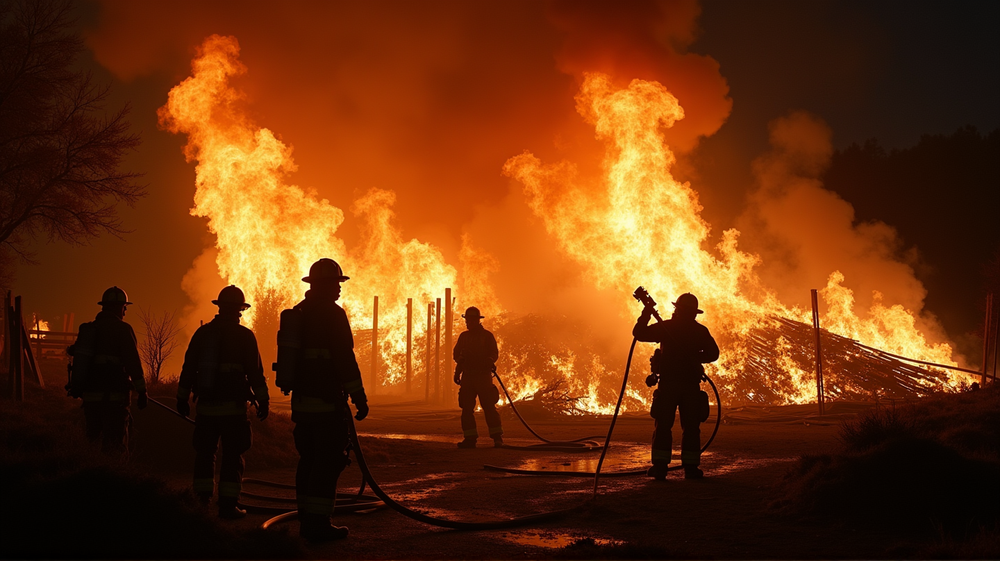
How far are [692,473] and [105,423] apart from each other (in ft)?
20.8

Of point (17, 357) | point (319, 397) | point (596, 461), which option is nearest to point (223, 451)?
point (319, 397)

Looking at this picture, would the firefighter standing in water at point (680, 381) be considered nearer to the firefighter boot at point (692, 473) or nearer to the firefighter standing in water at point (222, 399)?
the firefighter boot at point (692, 473)

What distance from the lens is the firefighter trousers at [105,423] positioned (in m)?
7.76

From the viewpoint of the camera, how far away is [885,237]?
3878cm

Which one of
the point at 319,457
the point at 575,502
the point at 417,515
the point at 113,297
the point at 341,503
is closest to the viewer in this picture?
the point at 319,457

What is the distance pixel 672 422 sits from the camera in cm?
856

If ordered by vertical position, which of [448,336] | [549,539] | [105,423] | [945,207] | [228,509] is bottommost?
[549,539]

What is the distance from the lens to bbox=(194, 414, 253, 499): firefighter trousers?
643 cm

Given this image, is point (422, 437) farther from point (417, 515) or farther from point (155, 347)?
point (417, 515)

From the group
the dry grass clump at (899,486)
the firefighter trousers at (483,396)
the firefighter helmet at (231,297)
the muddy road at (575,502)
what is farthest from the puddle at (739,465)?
the firefighter helmet at (231,297)

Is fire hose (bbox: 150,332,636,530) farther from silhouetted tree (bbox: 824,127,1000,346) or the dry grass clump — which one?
silhouetted tree (bbox: 824,127,1000,346)

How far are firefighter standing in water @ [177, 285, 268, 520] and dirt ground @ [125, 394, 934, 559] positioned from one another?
42 cm

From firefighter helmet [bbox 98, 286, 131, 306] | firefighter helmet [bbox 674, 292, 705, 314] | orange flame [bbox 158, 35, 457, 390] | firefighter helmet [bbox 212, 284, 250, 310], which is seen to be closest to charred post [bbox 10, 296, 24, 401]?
firefighter helmet [bbox 98, 286, 131, 306]

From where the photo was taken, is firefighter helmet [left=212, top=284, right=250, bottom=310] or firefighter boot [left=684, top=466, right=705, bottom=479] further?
firefighter boot [left=684, top=466, right=705, bottom=479]
